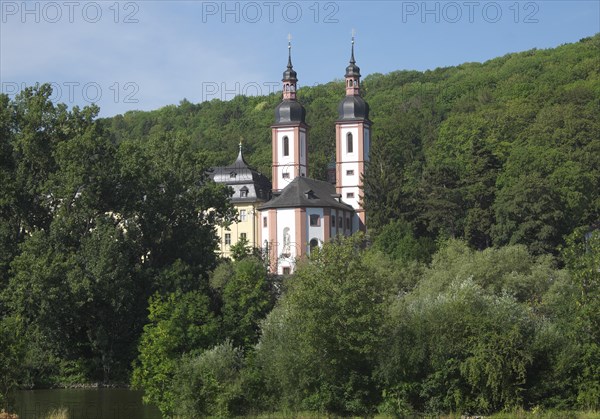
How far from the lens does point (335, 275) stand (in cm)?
3631

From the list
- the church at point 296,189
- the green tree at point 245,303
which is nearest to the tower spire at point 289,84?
the church at point 296,189

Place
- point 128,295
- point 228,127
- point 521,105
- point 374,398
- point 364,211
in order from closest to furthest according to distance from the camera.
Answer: point 374,398 < point 128,295 < point 364,211 < point 521,105 < point 228,127

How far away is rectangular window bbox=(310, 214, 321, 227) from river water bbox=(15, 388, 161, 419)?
29826mm

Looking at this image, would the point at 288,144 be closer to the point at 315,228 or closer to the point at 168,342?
the point at 315,228

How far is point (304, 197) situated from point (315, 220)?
1895 mm

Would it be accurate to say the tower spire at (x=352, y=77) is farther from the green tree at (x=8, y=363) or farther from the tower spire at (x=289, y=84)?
the green tree at (x=8, y=363)

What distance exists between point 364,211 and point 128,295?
31.6m

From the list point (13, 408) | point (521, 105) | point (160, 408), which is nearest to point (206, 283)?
point (160, 408)

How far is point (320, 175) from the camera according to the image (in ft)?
340

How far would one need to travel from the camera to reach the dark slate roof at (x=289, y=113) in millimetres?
85875

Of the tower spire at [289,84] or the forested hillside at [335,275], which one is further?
the tower spire at [289,84]

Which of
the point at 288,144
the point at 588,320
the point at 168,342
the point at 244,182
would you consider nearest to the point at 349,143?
the point at 288,144

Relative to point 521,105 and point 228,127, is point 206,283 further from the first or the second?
point 228,127

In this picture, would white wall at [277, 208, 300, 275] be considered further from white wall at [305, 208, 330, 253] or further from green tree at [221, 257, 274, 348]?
green tree at [221, 257, 274, 348]
